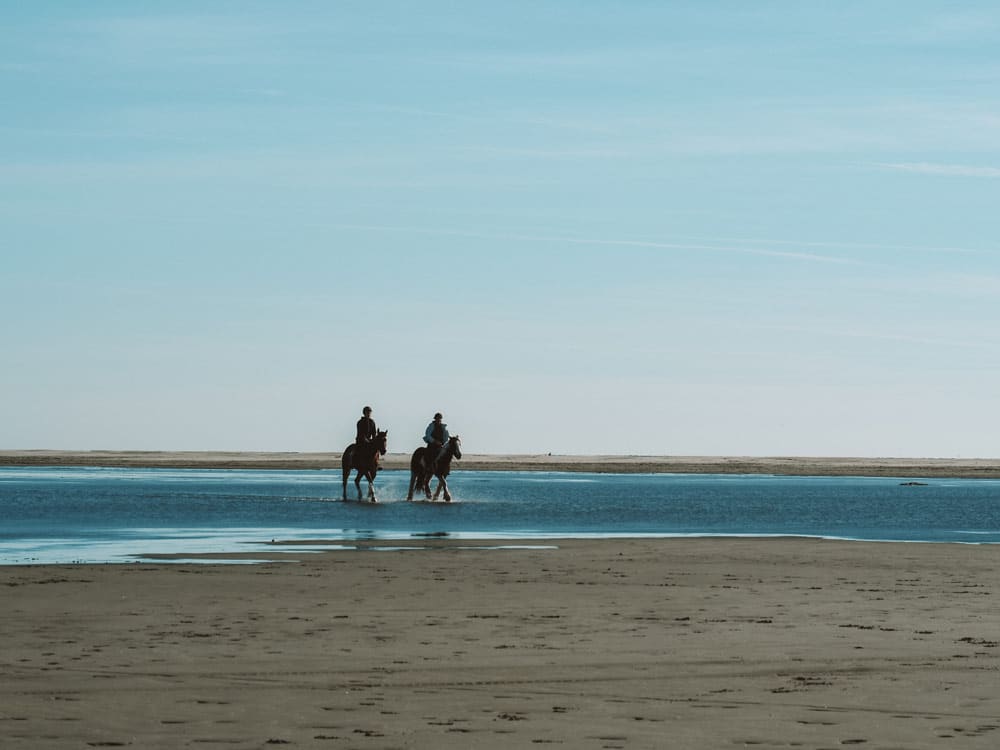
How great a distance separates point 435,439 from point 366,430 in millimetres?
2137

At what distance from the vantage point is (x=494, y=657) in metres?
11.9

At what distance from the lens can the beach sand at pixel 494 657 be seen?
29.4ft

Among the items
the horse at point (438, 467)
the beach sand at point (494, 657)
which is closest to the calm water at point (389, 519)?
the horse at point (438, 467)

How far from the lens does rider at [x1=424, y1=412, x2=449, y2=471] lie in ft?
148

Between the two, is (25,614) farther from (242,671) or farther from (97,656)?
(242,671)

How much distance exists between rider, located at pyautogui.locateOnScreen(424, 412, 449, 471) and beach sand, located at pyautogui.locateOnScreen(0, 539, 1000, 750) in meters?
24.9

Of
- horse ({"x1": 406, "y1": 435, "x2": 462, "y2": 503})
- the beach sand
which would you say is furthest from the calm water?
the beach sand

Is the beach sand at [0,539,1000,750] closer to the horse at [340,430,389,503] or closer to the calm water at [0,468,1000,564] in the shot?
the calm water at [0,468,1000,564]

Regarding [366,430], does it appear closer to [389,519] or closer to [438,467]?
[438,467]

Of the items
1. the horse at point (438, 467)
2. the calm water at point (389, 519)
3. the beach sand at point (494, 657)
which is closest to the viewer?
the beach sand at point (494, 657)

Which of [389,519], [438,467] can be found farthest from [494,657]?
[438,467]

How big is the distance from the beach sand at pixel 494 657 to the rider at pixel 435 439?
982 inches

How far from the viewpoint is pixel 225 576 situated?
18.7 meters

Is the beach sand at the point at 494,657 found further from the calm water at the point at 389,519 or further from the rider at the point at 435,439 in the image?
the rider at the point at 435,439
